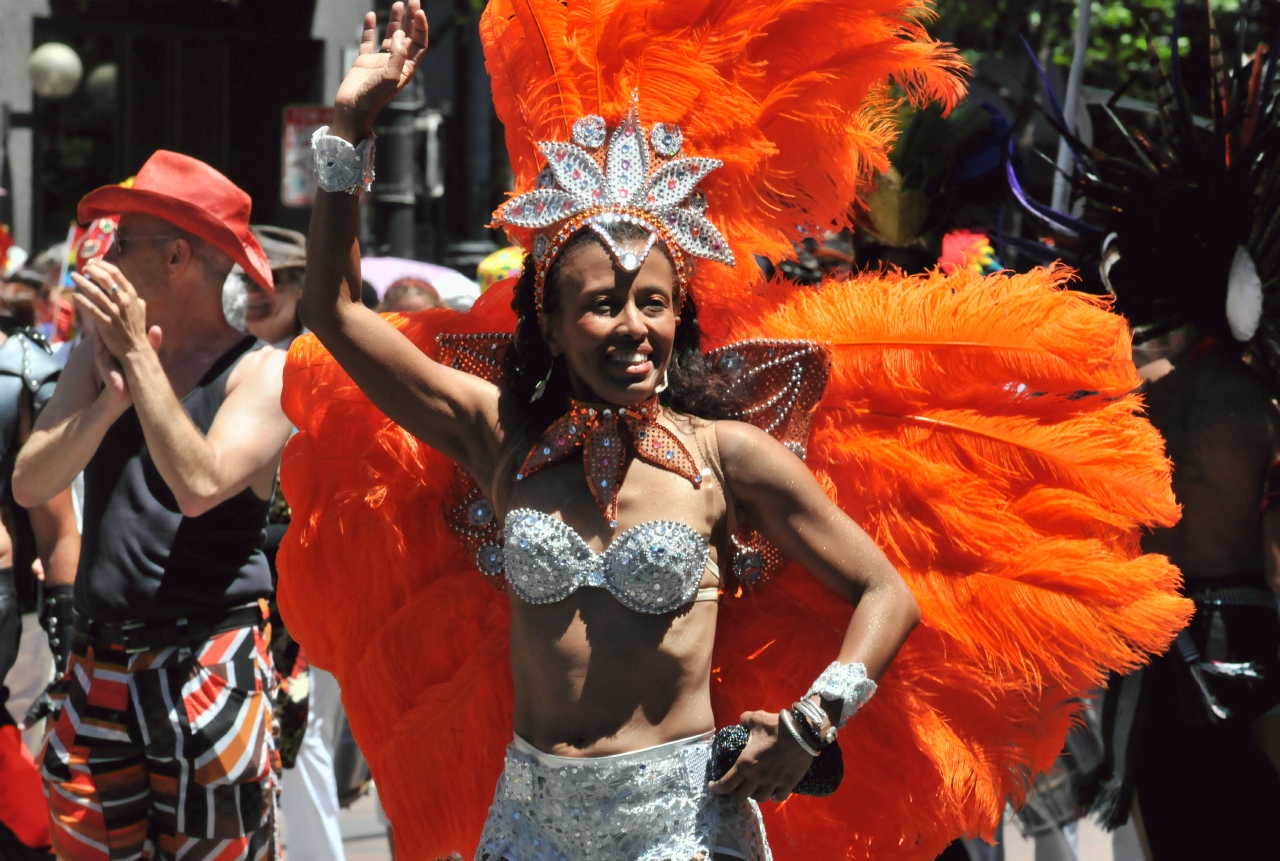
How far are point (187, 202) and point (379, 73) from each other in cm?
128

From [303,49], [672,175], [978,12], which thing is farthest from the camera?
[978,12]

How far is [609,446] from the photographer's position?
2734 millimetres

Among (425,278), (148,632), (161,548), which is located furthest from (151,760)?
(425,278)

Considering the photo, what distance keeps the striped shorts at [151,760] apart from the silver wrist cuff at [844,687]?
1694mm

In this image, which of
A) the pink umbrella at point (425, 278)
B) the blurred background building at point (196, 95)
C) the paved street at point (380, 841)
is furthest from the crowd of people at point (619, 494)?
the blurred background building at point (196, 95)

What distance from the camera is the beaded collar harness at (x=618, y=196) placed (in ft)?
9.00

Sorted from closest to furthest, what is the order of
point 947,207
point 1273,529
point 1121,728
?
point 1273,529 → point 1121,728 → point 947,207

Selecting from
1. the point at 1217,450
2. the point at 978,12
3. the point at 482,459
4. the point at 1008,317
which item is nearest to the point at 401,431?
the point at 482,459

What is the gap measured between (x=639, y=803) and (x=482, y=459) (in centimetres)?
69

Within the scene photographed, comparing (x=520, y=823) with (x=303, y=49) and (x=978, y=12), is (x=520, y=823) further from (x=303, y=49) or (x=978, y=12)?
(x=978, y=12)

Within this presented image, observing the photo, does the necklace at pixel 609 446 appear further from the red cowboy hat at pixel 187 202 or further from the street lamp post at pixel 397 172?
the street lamp post at pixel 397 172

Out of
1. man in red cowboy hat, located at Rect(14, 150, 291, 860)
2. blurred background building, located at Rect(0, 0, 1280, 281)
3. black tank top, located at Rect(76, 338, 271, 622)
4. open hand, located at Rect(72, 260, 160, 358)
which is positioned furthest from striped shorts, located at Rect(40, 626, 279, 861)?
blurred background building, located at Rect(0, 0, 1280, 281)

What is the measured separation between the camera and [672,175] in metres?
2.83

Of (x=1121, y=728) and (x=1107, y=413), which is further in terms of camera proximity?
(x=1121, y=728)
